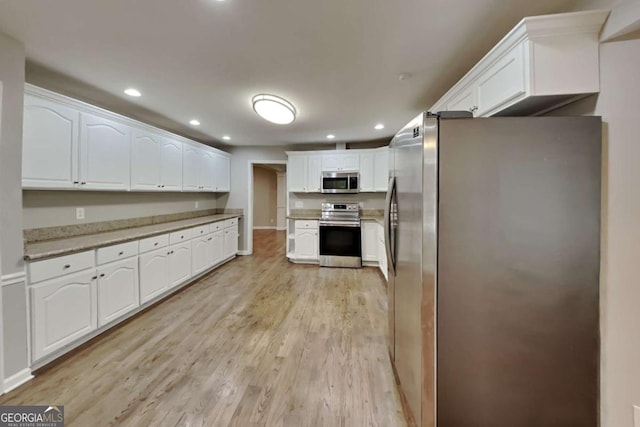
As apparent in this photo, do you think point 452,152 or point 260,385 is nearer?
point 452,152

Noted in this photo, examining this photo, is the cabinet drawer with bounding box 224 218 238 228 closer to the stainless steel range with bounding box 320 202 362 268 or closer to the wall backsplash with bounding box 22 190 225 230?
the wall backsplash with bounding box 22 190 225 230

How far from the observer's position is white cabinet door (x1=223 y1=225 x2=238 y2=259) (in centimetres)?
496

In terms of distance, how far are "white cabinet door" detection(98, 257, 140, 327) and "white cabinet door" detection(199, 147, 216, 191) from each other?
2192 millimetres

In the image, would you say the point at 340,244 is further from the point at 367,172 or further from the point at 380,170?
the point at 380,170

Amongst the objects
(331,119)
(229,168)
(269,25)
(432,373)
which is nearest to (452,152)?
(432,373)

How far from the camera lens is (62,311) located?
6.76 feet

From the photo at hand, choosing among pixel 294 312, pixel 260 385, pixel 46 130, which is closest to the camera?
pixel 260 385

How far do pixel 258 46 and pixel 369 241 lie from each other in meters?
3.74

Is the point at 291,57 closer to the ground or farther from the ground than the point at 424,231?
farther from the ground

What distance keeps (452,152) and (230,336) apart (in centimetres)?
247

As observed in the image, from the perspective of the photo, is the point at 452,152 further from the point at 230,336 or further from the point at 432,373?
the point at 230,336

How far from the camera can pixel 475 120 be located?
1250 mm

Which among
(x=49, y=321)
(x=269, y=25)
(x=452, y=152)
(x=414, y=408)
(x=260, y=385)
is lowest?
(x=260, y=385)

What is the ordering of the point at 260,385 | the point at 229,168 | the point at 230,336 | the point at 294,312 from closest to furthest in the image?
the point at 260,385
the point at 230,336
the point at 294,312
the point at 229,168
